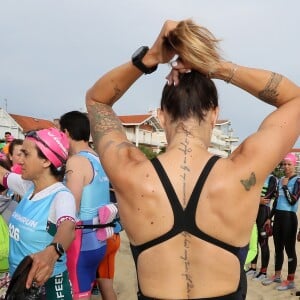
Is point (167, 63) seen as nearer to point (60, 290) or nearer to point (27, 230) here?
point (27, 230)

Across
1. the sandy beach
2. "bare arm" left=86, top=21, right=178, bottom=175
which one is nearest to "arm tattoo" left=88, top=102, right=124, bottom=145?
"bare arm" left=86, top=21, right=178, bottom=175

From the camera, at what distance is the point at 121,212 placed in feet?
5.48

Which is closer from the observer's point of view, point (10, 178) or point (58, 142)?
point (58, 142)

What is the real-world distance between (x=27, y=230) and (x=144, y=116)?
50789 mm

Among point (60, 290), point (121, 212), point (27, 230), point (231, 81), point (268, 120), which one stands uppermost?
point (231, 81)

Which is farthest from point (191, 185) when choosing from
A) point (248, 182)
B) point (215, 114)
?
point (215, 114)

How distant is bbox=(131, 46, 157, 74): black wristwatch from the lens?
1773mm

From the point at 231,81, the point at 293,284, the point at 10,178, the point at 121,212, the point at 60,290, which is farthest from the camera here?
the point at 293,284

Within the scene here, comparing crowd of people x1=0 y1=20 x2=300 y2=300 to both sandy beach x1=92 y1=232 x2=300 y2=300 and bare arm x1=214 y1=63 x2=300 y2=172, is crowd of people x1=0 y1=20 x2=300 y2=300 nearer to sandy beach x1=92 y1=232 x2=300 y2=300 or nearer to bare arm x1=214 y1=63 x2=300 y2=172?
bare arm x1=214 y1=63 x2=300 y2=172

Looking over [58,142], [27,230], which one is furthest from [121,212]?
[58,142]

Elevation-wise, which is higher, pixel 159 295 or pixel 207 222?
pixel 207 222

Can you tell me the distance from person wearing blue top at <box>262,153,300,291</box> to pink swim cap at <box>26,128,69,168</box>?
433cm

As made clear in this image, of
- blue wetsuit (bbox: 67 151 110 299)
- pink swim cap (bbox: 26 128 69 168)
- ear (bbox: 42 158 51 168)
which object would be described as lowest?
blue wetsuit (bbox: 67 151 110 299)

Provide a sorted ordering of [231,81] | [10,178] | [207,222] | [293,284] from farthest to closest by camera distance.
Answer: [293,284] → [10,178] → [231,81] → [207,222]
